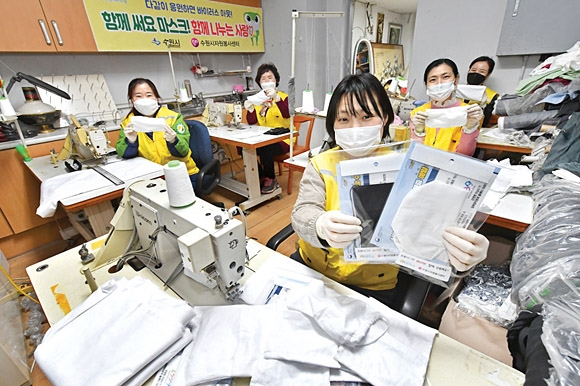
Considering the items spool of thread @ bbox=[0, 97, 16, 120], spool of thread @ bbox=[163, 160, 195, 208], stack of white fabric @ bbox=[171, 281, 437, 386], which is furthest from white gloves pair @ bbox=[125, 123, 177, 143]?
stack of white fabric @ bbox=[171, 281, 437, 386]

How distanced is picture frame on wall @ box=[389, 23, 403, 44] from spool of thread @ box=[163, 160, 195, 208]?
18.4ft

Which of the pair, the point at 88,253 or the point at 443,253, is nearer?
the point at 443,253

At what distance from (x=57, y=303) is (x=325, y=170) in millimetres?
1029

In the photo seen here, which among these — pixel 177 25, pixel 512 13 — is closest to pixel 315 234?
pixel 512 13

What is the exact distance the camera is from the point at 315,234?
0.84 meters

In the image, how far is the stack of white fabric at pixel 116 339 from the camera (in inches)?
22.3

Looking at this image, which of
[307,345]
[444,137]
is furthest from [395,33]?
[307,345]

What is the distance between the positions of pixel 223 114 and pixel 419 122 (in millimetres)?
2283

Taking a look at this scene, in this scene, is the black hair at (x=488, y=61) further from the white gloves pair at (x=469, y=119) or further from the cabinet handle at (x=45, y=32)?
the cabinet handle at (x=45, y=32)

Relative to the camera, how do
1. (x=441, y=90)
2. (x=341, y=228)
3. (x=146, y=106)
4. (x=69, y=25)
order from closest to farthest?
(x=341, y=228) → (x=441, y=90) → (x=146, y=106) → (x=69, y=25)

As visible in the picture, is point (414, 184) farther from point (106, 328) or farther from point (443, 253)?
point (106, 328)

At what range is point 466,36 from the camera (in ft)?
10.2

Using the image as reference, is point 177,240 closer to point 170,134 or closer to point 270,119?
point 170,134

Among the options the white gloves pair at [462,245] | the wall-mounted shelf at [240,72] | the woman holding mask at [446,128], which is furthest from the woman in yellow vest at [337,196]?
the wall-mounted shelf at [240,72]
